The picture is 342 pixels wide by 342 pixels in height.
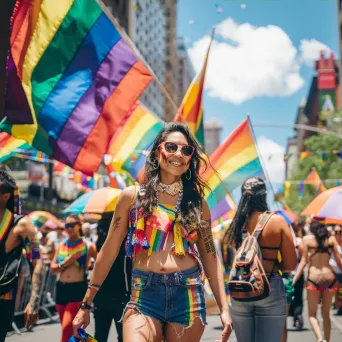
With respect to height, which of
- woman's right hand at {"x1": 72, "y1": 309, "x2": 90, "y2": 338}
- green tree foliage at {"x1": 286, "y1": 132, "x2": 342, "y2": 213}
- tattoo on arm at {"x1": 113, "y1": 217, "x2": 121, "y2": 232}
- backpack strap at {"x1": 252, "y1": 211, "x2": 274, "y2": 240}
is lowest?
woman's right hand at {"x1": 72, "y1": 309, "x2": 90, "y2": 338}

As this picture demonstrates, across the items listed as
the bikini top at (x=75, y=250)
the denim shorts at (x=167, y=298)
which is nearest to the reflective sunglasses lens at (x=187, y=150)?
the denim shorts at (x=167, y=298)

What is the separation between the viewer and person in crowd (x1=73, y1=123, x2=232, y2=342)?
338 centimetres

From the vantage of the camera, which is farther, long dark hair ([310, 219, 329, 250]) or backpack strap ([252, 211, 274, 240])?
long dark hair ([310, 219, 329, 250])

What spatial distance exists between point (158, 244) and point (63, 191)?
45.3m

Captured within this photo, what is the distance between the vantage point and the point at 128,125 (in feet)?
35.3

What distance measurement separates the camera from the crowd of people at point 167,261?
3.41m

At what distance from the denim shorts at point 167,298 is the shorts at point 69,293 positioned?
11.7ft

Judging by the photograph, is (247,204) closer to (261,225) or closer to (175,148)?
(261,225)

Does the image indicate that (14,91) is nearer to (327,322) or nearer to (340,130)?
(327,322)

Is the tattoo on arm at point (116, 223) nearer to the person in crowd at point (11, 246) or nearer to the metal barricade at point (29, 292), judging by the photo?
the person in crowd at point (11, 246)

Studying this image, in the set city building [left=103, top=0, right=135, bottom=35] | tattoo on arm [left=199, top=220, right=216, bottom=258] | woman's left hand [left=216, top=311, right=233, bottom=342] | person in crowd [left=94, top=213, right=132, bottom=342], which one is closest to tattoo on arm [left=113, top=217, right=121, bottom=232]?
tattoo on arm [left=199, top=220, right=216, bottom=258]

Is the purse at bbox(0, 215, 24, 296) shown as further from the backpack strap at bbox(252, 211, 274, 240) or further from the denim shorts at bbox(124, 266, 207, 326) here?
the backpack strap at bbox(252, 211, 274, 240)

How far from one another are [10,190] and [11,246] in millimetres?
439

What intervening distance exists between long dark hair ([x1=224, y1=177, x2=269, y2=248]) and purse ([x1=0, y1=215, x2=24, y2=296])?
1765 millimetres
